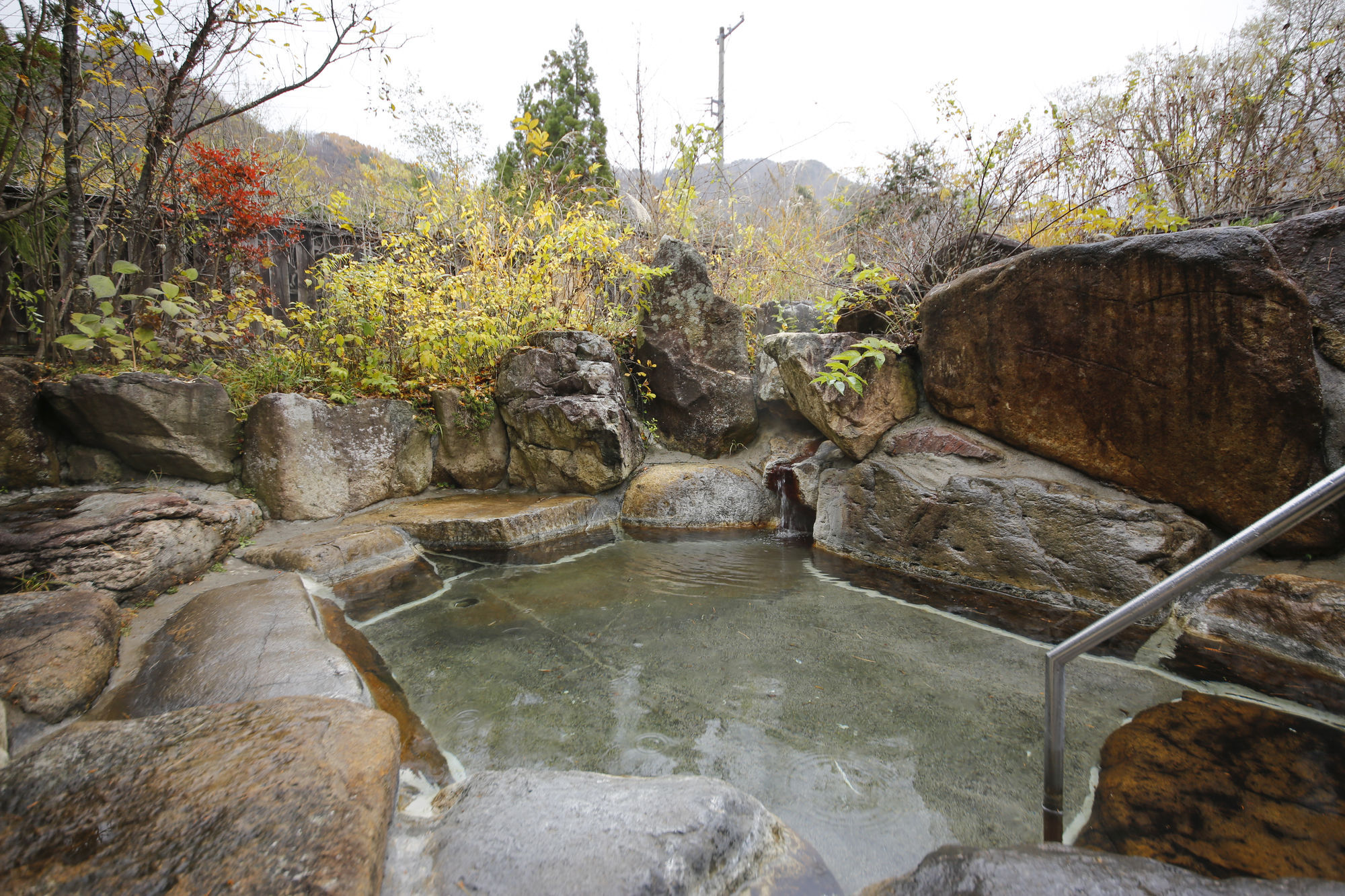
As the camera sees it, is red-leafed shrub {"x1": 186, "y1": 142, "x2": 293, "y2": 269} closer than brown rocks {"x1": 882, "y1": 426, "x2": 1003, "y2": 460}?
No

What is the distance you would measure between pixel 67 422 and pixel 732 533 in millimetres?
4865

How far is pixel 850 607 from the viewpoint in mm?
3197

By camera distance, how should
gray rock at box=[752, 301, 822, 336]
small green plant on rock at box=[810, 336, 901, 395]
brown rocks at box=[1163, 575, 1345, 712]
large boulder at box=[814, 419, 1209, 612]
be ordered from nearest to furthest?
1. brown rocks at box=[1163, 575, 1345, 712]
2. large boulder at box=[814, 419, 1209, 612]
3. small green plant on rock at box=[810, 336, 901, 395]
4. gray rock at box=[752, 301, 822, 336]

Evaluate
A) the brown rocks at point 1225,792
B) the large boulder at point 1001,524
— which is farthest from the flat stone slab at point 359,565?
the brown rocks at point 1225,792

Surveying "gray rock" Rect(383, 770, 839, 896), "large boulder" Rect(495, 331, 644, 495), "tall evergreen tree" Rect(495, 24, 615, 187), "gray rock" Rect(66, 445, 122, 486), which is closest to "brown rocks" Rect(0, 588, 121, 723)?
"gray rock" Rect(383, 770, 839, 896)

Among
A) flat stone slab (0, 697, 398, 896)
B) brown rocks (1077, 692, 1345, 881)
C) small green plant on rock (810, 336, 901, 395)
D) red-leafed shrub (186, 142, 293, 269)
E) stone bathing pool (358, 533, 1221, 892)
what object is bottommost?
stone bathing pool (358, 533, 1221, 892)

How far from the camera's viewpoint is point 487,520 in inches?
167

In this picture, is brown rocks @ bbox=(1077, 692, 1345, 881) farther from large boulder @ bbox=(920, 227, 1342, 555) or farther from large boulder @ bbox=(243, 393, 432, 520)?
large boulder @ bbox=(243, 393, 432, 520)

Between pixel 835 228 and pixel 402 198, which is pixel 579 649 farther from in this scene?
pixel 402 198

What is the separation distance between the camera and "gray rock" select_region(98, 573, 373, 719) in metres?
1.84

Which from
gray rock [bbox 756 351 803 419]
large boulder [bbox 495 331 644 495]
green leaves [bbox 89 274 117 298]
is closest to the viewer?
green leaves [bbox 89 274 117 298]

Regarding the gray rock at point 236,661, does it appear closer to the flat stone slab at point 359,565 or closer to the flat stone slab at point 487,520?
Result: the flat stone slab at point 359,565

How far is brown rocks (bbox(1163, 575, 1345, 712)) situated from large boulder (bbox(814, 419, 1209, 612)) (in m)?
0.29

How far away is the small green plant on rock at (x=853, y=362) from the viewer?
4031 mm
